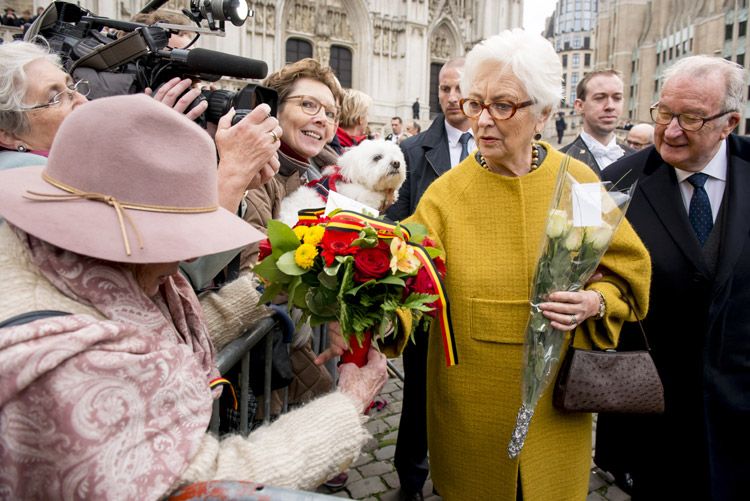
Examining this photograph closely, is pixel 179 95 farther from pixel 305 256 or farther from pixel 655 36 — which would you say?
pixel 655 36

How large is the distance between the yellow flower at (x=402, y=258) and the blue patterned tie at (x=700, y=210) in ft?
6.48

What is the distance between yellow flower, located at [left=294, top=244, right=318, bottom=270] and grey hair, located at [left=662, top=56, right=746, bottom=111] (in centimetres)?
237

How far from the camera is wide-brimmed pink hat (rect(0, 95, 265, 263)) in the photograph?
1.10 meters

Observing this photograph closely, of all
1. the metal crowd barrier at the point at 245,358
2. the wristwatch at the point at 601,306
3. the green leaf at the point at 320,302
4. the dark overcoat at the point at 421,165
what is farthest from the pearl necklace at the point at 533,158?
the dark overcoat at the point at 421,165

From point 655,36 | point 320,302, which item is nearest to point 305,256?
point 320,302

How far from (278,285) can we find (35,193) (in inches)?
34.8

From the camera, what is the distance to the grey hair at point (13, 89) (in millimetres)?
2307

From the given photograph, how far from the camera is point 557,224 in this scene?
6.62 feet

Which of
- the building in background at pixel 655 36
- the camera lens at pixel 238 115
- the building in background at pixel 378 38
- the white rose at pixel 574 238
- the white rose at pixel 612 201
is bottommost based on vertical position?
the white rose at pixel 574 238

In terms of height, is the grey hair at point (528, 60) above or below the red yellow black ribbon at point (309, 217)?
above

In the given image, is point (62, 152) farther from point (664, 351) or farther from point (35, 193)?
point (664, 351)

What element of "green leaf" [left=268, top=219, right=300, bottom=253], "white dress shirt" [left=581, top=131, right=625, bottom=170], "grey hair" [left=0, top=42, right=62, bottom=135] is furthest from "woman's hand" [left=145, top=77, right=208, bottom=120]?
"white dress shirt" [left=581, top=131, right=625, bottom=170]

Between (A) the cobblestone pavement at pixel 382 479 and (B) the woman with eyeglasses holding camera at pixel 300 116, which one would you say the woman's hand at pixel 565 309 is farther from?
(A) the cobblestone pavement at pixel 382 479

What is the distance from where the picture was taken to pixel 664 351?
2.84m
